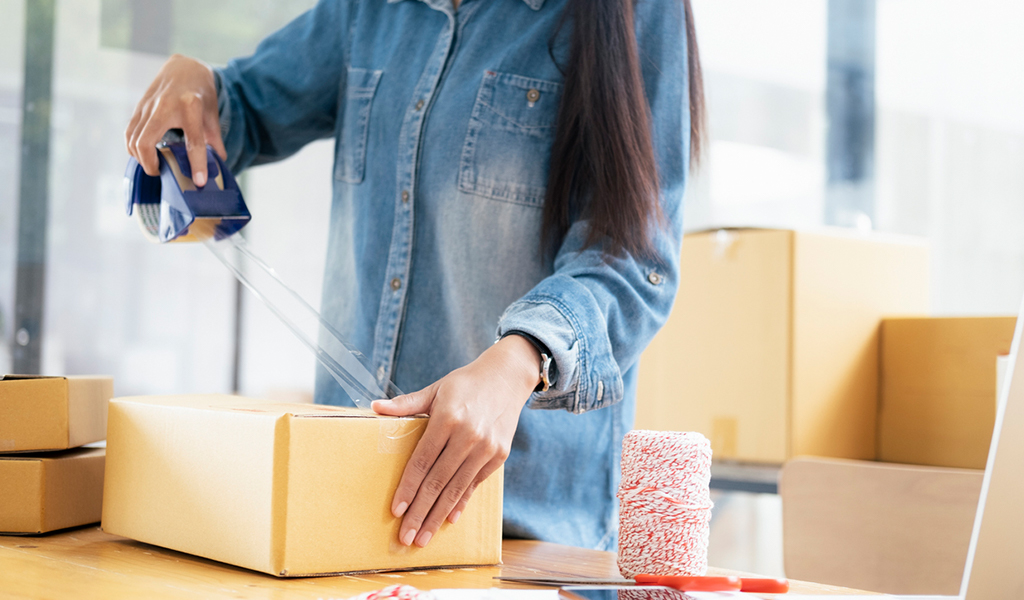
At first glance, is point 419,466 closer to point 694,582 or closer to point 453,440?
point 453,440

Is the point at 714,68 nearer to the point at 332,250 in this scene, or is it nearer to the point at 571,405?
the point at 332,250

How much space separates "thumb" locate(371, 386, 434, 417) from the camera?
1.97 feet

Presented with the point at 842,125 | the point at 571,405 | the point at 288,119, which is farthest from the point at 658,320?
the point at 842,125

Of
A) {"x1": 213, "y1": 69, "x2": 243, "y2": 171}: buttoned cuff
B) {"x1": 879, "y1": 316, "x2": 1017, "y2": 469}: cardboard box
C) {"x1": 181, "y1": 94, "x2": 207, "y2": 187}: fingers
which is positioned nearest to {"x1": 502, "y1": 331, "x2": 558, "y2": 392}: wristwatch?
{"x1": 181, "y1": 94, "x2": 207, "y2": 187}: fingers

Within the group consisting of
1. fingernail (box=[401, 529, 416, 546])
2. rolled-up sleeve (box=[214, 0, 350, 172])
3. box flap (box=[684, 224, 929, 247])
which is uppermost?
rolled-up sleeve (box=[214, 0, 350, 172])

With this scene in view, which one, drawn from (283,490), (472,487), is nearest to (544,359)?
(472,487)

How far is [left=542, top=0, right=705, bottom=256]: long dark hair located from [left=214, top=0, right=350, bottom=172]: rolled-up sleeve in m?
0.32

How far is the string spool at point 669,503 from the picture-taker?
0.57 meters

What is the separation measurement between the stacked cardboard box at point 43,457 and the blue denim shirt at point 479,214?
0.88 ft

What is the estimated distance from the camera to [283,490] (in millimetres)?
560

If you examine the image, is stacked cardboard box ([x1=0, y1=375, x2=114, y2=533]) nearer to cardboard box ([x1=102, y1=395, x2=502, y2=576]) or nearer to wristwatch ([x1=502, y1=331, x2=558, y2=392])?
cardboard box ([x1=102, y1=395, x2=502, y2=576])

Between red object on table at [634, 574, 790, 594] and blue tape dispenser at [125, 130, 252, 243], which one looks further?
blue tape dispenser at [125, 130, 252, 243]

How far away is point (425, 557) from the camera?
24.4 inches

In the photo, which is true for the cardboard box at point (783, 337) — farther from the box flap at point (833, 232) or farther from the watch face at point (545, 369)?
the watch face at point (545, 369)
